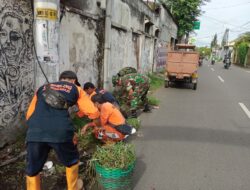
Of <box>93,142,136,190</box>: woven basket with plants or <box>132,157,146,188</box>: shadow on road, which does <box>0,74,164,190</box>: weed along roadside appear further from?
<box>132,157,146,188</box>: shadow on road

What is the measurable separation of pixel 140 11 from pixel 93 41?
635cm

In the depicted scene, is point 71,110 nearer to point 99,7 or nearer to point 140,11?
point 99,7

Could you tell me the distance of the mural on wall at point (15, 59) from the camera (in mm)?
4359

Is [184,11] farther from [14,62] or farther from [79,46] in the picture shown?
[14,62]

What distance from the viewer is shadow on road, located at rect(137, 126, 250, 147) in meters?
5.69

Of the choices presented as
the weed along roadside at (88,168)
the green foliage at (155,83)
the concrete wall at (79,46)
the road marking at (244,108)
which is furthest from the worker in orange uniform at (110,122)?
the green foliage at (155,83)

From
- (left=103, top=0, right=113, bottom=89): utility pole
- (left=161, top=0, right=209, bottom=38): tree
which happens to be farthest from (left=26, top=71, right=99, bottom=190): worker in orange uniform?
(left=161, top=0, right=209, bottom=38): tree

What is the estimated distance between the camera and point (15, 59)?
4637mm

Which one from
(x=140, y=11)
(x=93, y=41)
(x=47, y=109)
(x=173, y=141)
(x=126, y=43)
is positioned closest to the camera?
(x=47, y=109)

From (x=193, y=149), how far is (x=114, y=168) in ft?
7.95

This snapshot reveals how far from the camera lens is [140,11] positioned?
1333cm

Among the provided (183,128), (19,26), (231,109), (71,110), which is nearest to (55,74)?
(19,26)

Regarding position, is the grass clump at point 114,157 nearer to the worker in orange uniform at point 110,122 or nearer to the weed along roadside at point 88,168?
the weed along roadside at point 88,168

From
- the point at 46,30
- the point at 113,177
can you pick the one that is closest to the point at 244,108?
the point at 113,177
